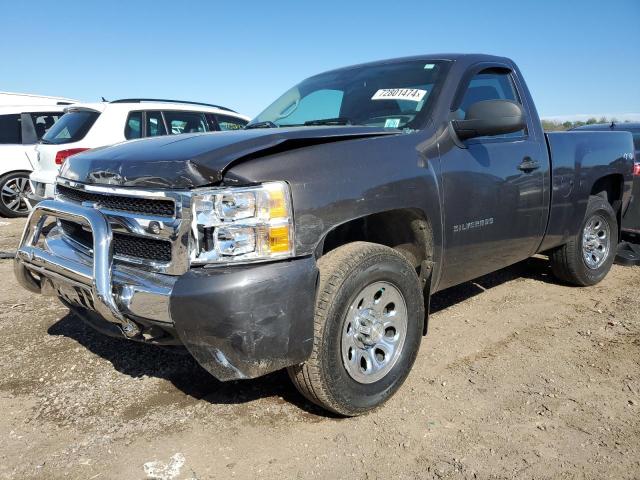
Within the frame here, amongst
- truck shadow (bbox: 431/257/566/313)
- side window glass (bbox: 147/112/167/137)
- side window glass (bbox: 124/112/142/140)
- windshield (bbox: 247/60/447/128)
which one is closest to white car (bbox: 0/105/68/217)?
side window glass (bbox: 124/112/142/140)

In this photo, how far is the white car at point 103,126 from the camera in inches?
279

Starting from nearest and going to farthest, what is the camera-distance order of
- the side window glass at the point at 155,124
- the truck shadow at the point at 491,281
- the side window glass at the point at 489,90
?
the side window glass at the point at 489,90, the truck shadow at the point at 491,281, the side window glass at the point at 155,124

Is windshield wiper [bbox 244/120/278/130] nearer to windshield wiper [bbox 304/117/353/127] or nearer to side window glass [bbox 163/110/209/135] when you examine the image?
windshield wiper [bbox 304/117/353/127]

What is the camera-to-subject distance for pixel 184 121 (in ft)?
25.7

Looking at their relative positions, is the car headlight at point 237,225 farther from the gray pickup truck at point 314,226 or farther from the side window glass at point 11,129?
the side window glass at point 11,129

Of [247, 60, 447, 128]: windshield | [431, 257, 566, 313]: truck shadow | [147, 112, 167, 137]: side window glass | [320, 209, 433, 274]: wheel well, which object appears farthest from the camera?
[147, 112, 167, 137]: side window glass

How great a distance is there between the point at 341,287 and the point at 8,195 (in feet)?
28.0

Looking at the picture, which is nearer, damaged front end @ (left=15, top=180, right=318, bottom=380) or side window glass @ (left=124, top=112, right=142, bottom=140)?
damaged front end @ (left=15, top=180, right=318, bottom=380)

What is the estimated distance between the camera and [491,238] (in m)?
3.42

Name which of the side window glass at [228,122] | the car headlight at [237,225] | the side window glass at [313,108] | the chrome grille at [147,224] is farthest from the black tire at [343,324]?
the side window glass at [228,122]

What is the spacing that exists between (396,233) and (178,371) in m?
1.60

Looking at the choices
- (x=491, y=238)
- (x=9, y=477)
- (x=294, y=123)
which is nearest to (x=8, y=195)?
(x=294, y=123)

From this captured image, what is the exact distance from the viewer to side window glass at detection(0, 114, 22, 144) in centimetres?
902

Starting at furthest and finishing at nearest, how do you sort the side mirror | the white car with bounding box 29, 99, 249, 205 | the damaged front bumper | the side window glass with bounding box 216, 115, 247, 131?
the side window glass with bounding box 216, 115, 247, 131
the white car with bounding box 29, 99, 249, 205
the side mirror
the damaged front bumper
